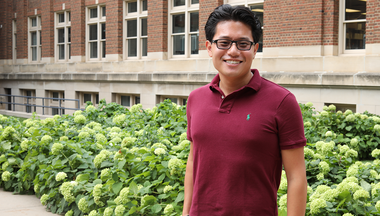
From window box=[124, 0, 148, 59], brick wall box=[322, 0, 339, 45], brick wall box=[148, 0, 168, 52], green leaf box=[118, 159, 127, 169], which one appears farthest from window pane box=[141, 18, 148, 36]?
green leaf box=[118, 159, 127, 169]

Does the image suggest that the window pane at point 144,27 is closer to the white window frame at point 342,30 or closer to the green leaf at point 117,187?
the white window frame at point 342,30

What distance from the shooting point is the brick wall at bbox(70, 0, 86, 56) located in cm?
2208

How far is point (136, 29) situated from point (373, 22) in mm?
11115

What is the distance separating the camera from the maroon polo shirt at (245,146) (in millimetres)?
2037

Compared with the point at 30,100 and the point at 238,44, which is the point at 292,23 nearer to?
the point at 238,44

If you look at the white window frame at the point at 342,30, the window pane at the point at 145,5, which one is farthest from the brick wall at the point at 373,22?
the window pane at the point at 145,5

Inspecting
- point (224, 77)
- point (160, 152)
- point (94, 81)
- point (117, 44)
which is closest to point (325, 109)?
point (160, 152)

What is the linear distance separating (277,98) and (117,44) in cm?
1850

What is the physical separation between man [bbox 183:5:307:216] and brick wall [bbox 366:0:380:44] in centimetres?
1075

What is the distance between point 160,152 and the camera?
14.7 feet

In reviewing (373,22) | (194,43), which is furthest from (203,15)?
(373,22)

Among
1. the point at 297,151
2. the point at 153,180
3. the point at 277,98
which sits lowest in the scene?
the point at 153,180

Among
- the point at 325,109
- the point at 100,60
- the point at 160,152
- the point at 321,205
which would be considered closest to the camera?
the point at 321,205

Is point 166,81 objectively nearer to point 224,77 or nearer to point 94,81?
point 94,81
